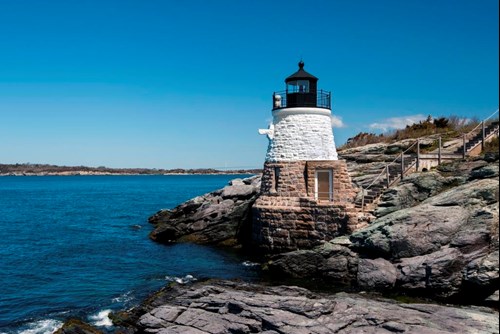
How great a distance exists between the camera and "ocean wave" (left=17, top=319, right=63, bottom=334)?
1606cm

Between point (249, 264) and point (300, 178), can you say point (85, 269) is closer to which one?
point (249, 264)

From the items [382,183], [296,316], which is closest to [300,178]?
[382,183]

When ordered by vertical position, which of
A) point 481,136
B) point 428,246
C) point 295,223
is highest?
point 481,136

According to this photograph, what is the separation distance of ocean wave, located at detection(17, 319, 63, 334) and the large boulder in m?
14.0

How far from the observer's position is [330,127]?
88.3ft

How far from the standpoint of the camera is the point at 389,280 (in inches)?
739

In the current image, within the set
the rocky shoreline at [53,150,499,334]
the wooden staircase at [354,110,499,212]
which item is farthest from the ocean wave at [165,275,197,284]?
the wooden staircase at [354,110,499,212]

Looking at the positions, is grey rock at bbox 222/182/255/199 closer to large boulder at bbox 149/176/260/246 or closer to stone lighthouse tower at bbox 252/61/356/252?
large boulder at bbox 149/176/260/246

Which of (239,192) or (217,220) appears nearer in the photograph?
(217,220)

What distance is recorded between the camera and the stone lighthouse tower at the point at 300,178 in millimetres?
24422

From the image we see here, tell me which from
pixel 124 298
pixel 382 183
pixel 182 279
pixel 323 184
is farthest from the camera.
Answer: pixel 323 184

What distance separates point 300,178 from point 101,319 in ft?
42.3

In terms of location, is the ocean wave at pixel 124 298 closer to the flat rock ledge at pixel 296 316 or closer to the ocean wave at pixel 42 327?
the ocean wave at pixel 42 327

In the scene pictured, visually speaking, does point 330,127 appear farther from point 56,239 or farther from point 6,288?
point 56,239
